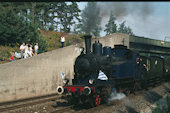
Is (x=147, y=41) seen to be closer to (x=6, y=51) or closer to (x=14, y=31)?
(x=14, y=31)

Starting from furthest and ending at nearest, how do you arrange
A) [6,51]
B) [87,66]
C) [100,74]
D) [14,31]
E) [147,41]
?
[147,41]
[14,31]
[6,51]
[87,66]
[100,74]

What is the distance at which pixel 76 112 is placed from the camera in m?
9.18

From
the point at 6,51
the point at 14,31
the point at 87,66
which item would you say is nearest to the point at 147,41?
the point at 14,31

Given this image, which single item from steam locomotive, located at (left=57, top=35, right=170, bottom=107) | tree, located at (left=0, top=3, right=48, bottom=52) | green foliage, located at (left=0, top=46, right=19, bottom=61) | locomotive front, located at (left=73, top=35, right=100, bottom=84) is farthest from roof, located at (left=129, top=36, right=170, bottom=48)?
locomotive front, located at (left=73, top=35, right=100, bottom=84)

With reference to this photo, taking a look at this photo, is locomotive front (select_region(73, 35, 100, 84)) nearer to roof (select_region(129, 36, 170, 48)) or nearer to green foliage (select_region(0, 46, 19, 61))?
green foliage (select_region(0, 46, 19, 61))

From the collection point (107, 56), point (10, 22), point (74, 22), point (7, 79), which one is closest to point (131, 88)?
point (107, 56)

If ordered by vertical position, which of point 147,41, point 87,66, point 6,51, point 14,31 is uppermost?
point 14,31

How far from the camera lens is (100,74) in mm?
9703

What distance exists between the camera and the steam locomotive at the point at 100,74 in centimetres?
970

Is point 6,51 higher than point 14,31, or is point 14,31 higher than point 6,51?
point 14,31

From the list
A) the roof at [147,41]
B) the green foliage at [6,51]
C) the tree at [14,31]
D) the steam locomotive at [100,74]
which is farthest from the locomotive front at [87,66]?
the roof at [147,41]

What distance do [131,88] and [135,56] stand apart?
2.32 metres

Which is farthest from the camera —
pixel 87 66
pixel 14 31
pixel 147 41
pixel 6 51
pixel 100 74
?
pixel 147 41

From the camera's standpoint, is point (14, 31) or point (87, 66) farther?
point (14, 31)
